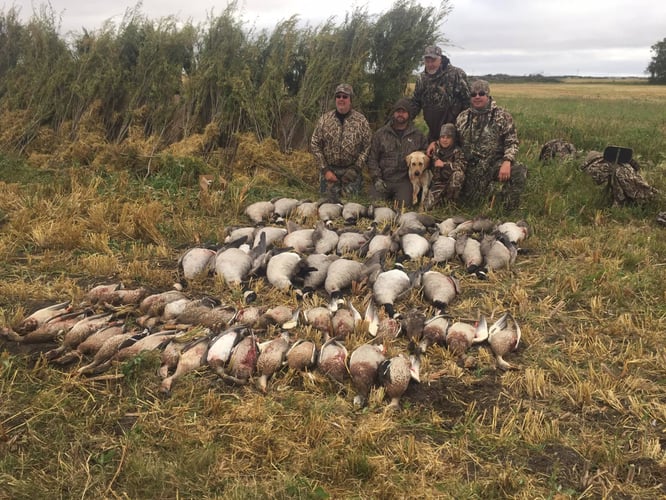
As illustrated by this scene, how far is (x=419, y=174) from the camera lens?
7199 mm

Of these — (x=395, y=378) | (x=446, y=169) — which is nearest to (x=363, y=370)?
(x=395, y=378)

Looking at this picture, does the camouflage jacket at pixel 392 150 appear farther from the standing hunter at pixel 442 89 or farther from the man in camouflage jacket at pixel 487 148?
the man in camouflage jacket at pixel 487 148

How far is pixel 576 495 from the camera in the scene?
2.49 m

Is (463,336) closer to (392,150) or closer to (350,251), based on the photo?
(350,251)

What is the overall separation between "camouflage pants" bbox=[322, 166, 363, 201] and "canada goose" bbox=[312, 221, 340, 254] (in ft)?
6.64

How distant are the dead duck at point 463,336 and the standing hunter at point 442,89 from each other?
14.8ft

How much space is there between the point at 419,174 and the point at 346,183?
46.7 inches

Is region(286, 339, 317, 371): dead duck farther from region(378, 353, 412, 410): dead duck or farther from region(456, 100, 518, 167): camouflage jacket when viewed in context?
region(456, 100, 518, 167): camouflage jacket

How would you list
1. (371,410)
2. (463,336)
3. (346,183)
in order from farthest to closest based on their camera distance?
(346,183), (463,336), (371,410)

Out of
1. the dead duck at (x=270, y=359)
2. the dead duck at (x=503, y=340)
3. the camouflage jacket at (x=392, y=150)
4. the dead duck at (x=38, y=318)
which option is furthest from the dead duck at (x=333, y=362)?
the camouflage jacket at (x=392, y=150)

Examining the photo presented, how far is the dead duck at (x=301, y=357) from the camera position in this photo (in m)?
3.43

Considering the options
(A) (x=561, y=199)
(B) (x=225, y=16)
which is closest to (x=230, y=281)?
(A) (x=561, y=199)

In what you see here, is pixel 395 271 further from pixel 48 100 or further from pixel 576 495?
pixel 48 100

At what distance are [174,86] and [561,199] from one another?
268 inches
